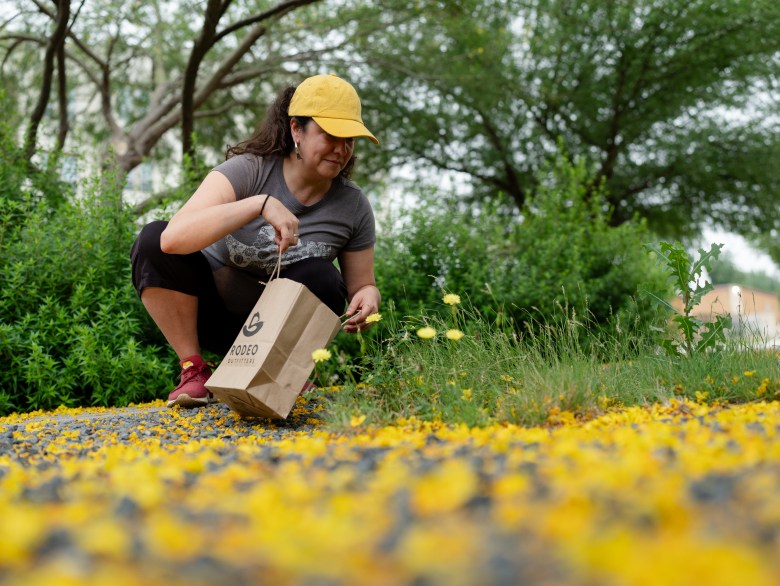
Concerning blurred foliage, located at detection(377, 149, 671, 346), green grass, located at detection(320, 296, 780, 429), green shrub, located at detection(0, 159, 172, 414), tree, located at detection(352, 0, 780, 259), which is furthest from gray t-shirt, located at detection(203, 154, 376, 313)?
tree, located at detection(352, 0, 780, 259)

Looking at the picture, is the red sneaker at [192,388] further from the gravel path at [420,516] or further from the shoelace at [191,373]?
the gravel path at [420,516]

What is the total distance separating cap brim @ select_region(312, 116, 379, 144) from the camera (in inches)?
110

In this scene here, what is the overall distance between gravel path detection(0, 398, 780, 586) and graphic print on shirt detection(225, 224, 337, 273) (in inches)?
61.0

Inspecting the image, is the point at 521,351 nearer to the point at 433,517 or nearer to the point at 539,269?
the point at 433,517

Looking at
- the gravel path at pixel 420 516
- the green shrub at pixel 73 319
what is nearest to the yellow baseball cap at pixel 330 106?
the gravel path at pixel 420 516

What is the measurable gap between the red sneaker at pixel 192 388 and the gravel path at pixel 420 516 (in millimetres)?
1488

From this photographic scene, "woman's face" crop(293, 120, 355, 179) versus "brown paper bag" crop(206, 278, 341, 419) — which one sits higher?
"woman's face" crop(293, 120, 355, 179)

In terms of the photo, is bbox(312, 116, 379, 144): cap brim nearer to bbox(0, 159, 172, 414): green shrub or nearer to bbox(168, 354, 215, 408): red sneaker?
bbox(168, 354, 215, 408): red sneaker

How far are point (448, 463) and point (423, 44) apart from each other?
819 centimetres

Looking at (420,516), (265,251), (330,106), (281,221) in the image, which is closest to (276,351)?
(281,221)

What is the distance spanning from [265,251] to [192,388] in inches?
27.3

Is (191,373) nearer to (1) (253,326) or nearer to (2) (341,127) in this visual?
(1) (253,326)

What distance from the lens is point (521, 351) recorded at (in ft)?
9.38

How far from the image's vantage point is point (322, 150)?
9.50 feet
